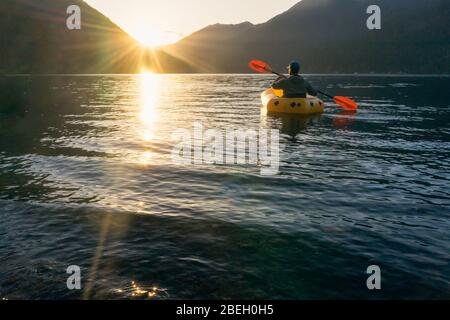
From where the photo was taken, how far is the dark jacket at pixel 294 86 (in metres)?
27.2

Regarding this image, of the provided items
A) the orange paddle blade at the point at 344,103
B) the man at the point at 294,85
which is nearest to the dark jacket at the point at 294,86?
the man at the point at 294,85

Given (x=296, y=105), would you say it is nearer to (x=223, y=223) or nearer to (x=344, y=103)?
A: (x=344, y=103)

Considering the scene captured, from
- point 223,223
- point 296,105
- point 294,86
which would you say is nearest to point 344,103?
point 296,105

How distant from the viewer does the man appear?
27.0 m

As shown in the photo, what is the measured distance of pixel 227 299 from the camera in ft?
21.6

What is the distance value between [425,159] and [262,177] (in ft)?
24.1

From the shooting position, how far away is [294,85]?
2753 cm

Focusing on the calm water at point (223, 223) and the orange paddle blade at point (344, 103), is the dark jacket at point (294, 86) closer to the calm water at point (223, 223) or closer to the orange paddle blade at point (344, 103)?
the orange paddle blade at point (344, 103)

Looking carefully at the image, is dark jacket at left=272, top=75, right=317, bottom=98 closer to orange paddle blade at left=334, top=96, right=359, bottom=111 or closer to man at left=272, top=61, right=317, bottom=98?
man at left=272, top=61, right=317, bottom=98

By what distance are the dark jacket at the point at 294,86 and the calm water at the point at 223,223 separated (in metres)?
9.45

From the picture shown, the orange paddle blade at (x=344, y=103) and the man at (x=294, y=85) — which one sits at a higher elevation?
the man at (x=294, y=85)

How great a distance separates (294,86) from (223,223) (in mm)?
19827
